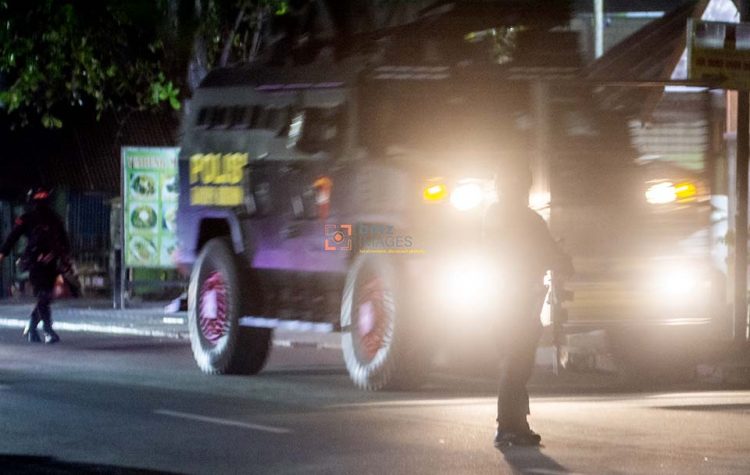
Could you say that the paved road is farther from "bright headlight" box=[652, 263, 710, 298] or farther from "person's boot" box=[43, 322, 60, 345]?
"person's boot" box=[43, 322, 60, 345]

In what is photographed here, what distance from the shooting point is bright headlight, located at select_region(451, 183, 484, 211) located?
1383 cm

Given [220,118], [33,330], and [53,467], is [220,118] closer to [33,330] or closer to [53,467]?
[33,330]

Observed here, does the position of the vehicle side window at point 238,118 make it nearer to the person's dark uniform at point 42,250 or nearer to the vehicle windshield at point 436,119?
the vehicle windshield at point 436,119

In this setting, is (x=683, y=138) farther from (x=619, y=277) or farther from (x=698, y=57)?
(x=619, y=277)

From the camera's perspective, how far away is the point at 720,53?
15414mm

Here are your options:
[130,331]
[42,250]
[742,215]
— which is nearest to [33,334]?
[42,250]

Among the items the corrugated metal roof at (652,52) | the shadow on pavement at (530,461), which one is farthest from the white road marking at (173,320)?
the shadow on pavement at (530,461)

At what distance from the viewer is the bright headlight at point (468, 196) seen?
13.8m

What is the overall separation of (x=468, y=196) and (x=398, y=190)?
56 cm

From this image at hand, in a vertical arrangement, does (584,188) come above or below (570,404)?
above

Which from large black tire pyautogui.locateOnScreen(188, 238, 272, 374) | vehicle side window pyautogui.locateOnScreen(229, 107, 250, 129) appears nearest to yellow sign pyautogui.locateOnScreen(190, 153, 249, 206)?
vehicle side window pyautogui.locateOnScreen(229, 107, 250, 129)

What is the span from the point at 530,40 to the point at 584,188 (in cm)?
164

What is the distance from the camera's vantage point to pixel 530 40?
15.2m

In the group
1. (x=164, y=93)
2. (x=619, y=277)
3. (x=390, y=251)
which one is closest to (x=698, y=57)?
(x=619, y=277)
